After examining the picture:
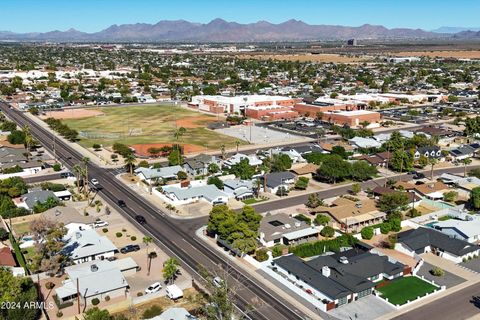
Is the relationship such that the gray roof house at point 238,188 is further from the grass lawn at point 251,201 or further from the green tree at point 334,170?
the green tree at point 334,170

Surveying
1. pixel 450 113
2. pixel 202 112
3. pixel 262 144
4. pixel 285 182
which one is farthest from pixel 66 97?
pixel 450 113

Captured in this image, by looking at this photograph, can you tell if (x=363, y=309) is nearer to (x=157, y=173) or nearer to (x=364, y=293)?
(x=364, y=293)

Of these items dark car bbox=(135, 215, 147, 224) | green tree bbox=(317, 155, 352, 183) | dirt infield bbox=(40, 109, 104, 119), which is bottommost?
dirt infield bbox=(40, 109, 104, 119)

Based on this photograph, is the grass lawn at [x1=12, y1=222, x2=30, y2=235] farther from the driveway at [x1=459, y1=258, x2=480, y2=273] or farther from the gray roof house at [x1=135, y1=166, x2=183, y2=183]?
the driveway at [x1=459, y1=258, x2=480, y2=273]

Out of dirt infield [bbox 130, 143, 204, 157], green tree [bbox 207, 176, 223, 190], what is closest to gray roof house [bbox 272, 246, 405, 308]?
green tree [bbox 207, 176, 223, 190]

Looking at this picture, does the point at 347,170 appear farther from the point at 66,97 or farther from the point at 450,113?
the point at 66,97

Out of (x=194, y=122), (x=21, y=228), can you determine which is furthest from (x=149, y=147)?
(x=21, y=228)
